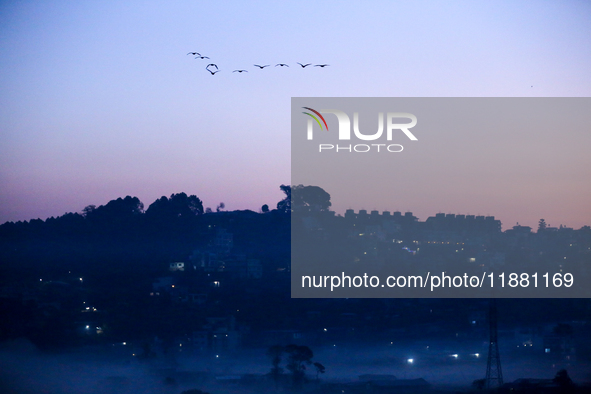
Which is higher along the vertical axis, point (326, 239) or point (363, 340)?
point (326, 239)

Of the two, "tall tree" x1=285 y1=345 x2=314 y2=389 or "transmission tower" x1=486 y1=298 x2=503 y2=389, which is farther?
"tall tree" x1=285 y1=345 x2=314 y2=389

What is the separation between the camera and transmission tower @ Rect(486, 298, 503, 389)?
44.2ft

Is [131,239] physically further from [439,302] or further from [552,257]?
[552,257]

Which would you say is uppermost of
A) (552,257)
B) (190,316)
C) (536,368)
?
(552,257)

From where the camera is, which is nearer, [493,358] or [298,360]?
[493,358]

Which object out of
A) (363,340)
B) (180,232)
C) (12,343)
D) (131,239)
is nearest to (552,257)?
(363,340)

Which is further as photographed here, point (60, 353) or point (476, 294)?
point (476, 294)

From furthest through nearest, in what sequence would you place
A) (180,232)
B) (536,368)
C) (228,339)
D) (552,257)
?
(180,232), (552,257), (228,339), (536,368)

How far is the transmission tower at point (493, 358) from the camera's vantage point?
1348 centimetres

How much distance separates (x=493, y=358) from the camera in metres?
14.1

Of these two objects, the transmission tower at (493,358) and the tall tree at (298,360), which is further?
the tall tree at (298,360)

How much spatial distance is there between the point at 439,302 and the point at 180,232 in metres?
7.34

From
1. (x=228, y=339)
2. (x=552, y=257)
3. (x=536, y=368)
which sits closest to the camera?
(x=536, y=368)

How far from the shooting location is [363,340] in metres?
15.0
